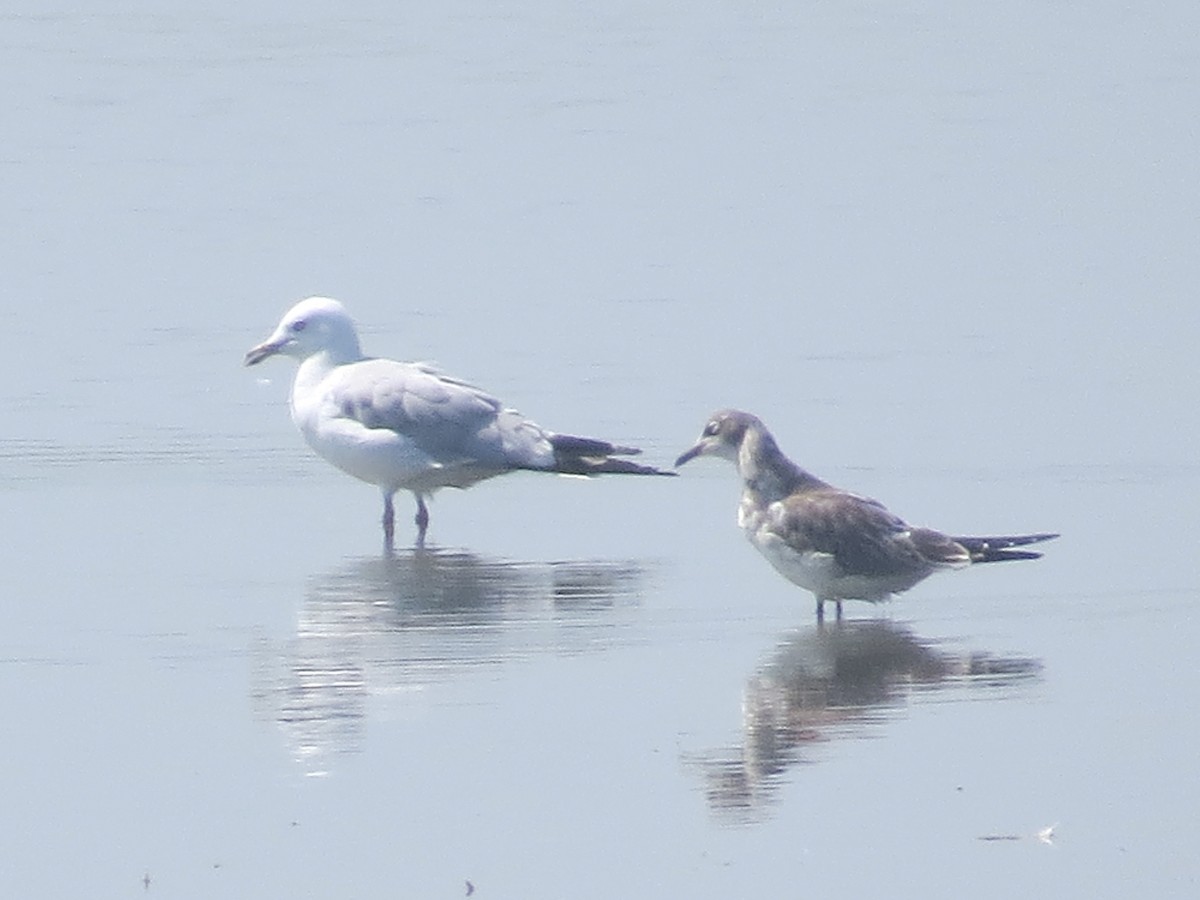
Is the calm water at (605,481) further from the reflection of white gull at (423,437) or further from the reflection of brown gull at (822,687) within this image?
the reflection of white gull at (423,437)

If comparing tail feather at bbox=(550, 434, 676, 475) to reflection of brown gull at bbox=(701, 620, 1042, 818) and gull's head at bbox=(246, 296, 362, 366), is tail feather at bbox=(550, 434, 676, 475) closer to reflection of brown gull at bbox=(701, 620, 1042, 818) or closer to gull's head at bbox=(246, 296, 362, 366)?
gull's head at bbox=(246, 296, 362, 366)

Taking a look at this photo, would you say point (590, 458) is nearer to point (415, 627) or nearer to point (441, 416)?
point (441, 416)

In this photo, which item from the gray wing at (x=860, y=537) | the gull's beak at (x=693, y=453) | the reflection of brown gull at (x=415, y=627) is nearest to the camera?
the reflection of brown gull at (x=415, y=627)

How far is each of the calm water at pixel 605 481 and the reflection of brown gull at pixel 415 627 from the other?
3 centimetres

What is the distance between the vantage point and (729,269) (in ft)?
55.7

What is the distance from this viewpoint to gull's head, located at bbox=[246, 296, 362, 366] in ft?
41.7

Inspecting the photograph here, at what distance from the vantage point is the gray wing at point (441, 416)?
1201cm

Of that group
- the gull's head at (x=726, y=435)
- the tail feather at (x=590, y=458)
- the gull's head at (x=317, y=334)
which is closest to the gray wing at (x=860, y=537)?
the gull's head at (x=726, y=435)

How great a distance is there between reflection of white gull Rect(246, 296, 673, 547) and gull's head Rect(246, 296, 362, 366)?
1.14ft

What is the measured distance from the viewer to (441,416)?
476 inches

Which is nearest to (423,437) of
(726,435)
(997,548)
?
(726,435)

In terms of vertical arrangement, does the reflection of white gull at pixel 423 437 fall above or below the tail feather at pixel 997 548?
above

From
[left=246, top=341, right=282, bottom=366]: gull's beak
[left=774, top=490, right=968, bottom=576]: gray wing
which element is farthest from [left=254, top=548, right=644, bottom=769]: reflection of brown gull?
[left=246, top=341, right=282, bottom=366]: gull's beak

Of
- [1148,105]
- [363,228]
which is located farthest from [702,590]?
[1148,105]
